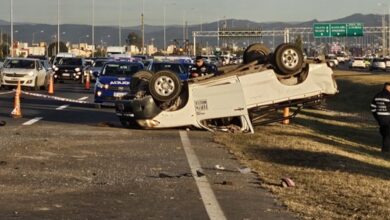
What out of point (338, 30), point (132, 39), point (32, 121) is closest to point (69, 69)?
point (32, 121)

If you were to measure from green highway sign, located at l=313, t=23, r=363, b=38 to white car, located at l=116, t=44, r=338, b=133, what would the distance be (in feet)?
245

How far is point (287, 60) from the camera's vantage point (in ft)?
54.8

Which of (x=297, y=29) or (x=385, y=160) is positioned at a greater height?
(x=297, y=29)

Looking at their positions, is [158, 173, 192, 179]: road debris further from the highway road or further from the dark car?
the dark car

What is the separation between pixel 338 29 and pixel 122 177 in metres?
83.3

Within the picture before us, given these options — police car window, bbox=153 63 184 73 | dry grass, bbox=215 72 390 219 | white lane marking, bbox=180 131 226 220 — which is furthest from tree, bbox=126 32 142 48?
white lane marking, bbox=180 131 226 220

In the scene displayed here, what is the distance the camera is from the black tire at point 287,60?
1661 cm

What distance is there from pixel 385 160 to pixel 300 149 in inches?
167

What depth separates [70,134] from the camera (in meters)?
16.0

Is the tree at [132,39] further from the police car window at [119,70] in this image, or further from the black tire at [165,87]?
the black tire at [165,87]

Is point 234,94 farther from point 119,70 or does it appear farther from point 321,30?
point 321,30

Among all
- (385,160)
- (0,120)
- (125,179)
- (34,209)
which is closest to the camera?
(34,209)

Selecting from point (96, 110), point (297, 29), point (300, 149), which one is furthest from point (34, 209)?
point (297, 29)

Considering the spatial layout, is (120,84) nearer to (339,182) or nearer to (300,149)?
(300,149)
